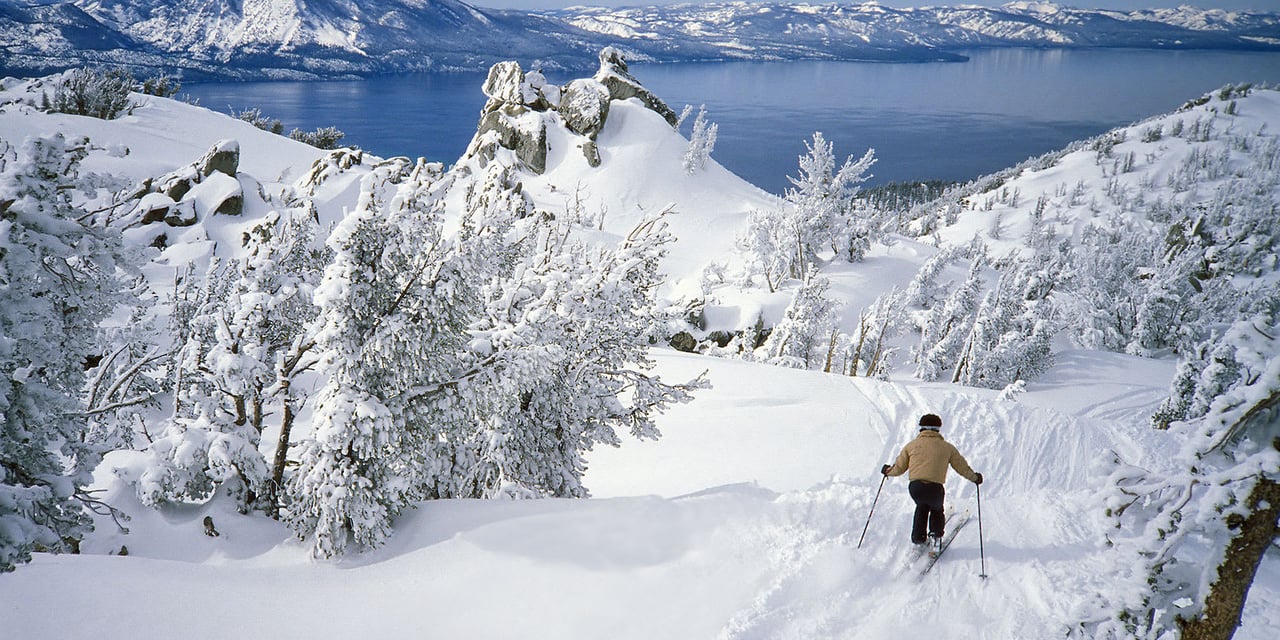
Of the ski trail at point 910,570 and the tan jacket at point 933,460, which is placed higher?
the tan jacket at point 933,460

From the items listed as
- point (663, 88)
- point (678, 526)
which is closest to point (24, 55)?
point (678, 526)

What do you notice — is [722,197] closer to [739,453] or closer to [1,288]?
[739,453]

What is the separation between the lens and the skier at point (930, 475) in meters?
7.27

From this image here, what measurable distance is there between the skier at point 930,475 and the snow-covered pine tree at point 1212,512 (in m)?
2.38

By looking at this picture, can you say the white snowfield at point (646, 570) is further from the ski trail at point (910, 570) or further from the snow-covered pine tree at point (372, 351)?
the snow-covered pine tree at point (372, 351)

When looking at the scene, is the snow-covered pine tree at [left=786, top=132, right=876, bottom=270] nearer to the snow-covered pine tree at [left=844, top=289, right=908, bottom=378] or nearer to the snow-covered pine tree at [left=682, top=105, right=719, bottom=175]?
the snow-covered pine tree at [left=844, top=289, right=908, bottom=378]

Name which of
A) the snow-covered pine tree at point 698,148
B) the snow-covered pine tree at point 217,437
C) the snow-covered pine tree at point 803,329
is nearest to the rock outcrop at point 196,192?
the snow-covered pine tree at point 217,437

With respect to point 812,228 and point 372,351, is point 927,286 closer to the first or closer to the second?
point 812,228

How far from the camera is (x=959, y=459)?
7398 mm

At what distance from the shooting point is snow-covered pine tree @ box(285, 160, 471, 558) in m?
8.39

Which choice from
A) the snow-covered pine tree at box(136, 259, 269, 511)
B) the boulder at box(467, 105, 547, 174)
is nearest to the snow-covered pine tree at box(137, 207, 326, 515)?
the snow-covered pine tree at box(136, 259, 269, 511)

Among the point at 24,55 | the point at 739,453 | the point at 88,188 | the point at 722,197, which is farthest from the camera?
the point at 24,55

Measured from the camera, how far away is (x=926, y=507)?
7371mm

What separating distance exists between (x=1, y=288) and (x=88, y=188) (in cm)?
148
